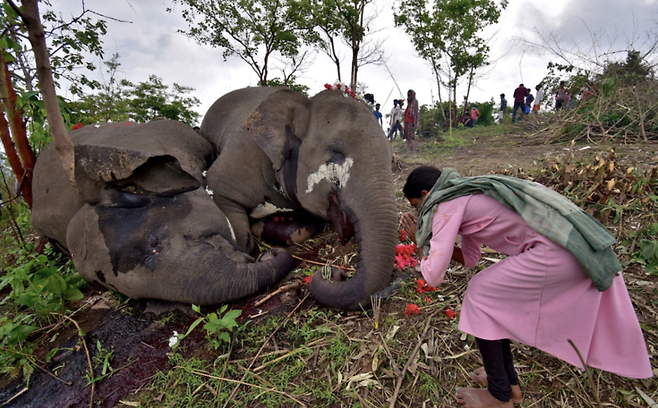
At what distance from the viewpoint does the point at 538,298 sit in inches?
63.6

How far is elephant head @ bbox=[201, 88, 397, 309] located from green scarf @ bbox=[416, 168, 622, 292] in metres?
1.01

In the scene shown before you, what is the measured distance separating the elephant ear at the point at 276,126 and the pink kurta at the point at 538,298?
78.9 inches

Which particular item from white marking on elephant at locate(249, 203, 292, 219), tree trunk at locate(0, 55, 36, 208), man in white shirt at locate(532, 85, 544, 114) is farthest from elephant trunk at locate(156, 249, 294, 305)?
man in white shirt at locate(532, 85, 544, 114)

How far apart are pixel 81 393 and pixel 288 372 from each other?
131cm

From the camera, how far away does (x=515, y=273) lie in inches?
63.4

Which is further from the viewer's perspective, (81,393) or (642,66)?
(642,66)

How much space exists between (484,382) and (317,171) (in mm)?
2029

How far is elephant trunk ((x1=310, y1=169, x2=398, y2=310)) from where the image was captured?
99.6 inches

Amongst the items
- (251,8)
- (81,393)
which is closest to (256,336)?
(81,393)

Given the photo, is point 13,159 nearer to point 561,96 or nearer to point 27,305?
point 27,305

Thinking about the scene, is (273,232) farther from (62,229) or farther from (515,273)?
(515,273)

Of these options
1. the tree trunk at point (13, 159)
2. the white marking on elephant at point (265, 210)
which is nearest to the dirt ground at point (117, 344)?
the white marking on elephant at point (265, 210)

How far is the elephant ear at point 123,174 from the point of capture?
9.92 feet

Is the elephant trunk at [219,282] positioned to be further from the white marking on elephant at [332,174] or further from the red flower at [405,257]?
the red flower at [405,257]
